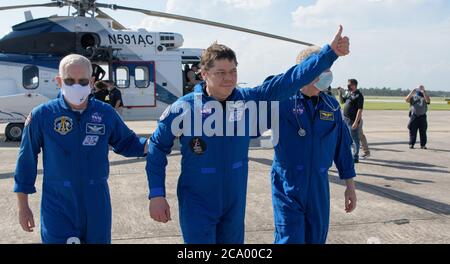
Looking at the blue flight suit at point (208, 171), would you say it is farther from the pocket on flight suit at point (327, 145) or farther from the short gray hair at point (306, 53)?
the pocket on flight suit at point (327, 145)

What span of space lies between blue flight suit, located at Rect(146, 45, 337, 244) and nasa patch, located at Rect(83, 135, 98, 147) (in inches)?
14.4

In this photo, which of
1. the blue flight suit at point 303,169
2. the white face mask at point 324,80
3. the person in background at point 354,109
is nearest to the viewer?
the blue flight suit at point 303,169

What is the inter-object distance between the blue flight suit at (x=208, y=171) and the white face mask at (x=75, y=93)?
1.76ft

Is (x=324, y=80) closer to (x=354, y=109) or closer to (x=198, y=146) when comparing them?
(x=198, y=146)

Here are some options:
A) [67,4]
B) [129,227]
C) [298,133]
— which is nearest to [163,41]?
[67,4]

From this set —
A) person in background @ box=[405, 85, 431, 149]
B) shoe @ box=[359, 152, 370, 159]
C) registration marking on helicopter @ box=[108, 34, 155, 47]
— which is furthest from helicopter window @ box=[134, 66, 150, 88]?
person in background @ box=[405, 85, 431, 149]

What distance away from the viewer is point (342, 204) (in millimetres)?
5789

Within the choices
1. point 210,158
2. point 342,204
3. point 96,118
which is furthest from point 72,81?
point 342,204

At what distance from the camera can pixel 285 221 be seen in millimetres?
2992

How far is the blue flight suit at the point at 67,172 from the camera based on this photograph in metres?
2.65

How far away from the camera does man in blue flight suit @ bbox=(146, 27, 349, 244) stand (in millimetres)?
2650

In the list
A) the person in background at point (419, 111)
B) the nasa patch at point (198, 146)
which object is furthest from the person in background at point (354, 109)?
the nasa patch at point (198, 146)

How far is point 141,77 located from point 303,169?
33.0ft
